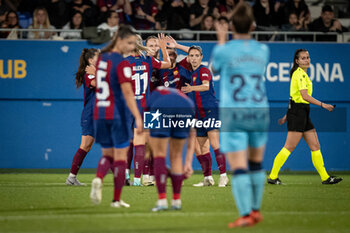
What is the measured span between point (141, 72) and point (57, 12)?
6.47 metres

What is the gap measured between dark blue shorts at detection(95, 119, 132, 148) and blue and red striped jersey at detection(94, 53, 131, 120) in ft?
0.23

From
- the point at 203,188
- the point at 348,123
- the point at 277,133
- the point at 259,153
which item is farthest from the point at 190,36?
the point at 259,153

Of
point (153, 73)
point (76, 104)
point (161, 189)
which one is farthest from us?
point (76, 104)

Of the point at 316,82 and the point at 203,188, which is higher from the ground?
the point at 316,82

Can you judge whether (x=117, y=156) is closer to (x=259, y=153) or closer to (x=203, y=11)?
(x=259, y=153)

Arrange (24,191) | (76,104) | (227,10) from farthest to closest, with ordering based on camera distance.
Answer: (227,10) < (76,104) < (24,191)

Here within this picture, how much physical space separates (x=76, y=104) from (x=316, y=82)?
18.9ft

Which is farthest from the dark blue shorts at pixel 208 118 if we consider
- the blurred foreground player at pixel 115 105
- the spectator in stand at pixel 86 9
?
the spectator in stand at pixel 86 9

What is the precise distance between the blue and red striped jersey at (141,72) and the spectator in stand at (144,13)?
5585mm

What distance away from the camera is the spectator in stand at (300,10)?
55.8 ft

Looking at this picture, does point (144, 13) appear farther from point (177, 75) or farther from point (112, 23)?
point (177, 75)

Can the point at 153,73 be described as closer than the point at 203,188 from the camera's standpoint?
No

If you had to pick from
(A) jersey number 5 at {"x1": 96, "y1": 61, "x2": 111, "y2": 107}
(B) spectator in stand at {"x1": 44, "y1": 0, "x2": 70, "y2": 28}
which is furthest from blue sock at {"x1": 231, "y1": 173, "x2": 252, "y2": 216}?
(B) spectator in stand at {"x1": 44, "y1": 0, "x2": 70, "y2": 28}

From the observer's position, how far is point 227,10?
17.3m
